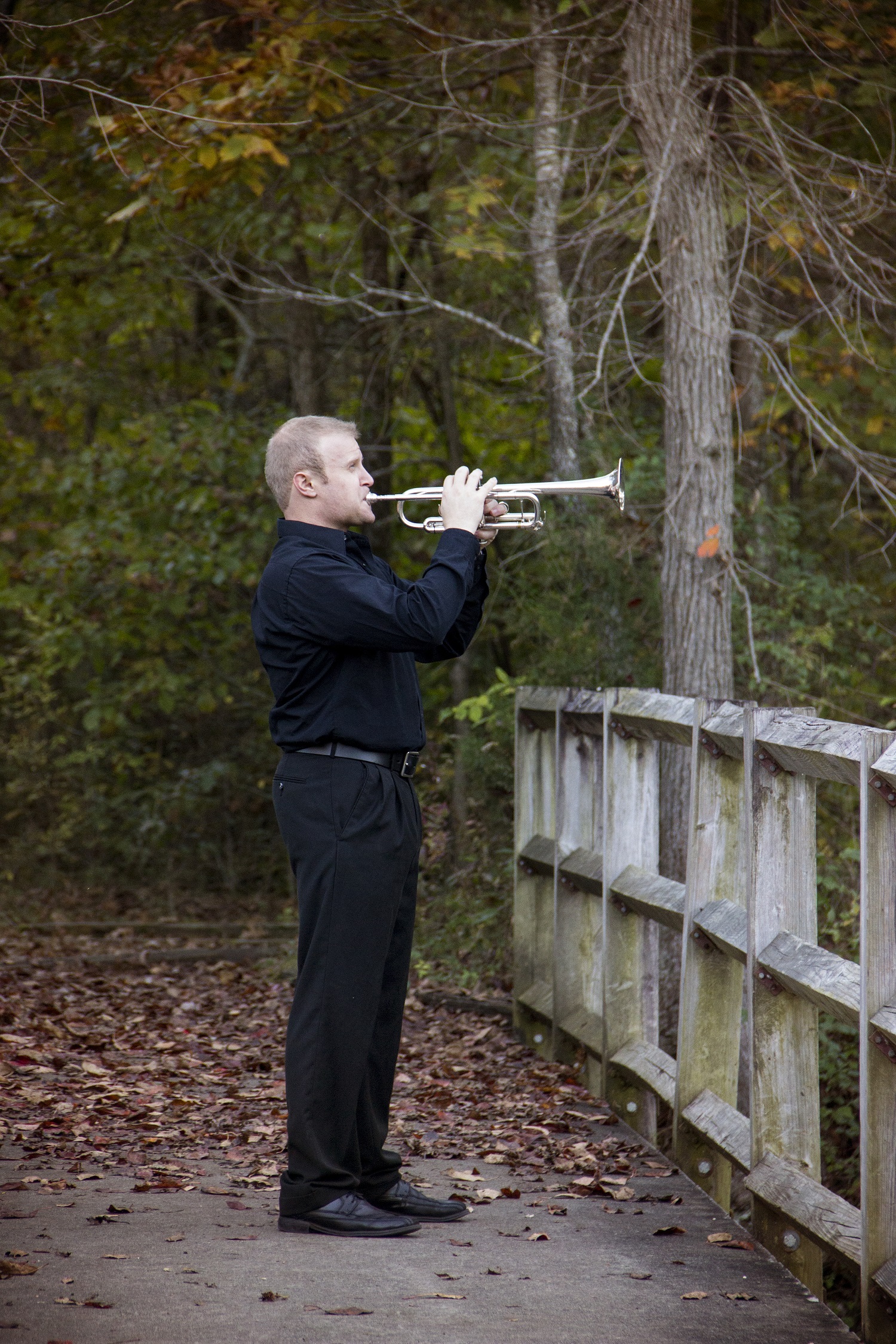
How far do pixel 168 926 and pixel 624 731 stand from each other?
6.70m

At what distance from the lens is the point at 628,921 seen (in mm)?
5227

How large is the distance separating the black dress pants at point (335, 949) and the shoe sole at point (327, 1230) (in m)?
0.03

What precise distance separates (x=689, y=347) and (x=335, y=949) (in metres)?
4.18

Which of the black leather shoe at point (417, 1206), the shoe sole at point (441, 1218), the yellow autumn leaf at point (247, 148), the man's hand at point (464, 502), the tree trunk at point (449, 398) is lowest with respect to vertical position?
the shoe sole at point (441, 1218)

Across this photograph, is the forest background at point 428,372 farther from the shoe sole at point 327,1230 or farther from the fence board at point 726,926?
the shoe sole at point 327,1230

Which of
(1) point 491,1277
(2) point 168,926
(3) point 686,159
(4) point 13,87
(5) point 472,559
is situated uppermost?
(4) point 13,87

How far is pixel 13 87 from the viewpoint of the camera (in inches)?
304

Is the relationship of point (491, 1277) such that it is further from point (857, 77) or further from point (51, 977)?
point (857, 77)

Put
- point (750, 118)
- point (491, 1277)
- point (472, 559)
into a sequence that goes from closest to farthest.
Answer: point (491, 1277), point (472, 559), point (750, 118)

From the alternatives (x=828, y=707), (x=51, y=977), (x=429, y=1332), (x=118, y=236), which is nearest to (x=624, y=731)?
(x=429, y=1332)

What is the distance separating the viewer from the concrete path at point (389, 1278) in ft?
10.00

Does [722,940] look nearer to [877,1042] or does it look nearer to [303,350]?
[877,1042]

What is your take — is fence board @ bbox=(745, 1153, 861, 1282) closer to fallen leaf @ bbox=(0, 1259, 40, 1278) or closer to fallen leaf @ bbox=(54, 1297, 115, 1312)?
fallen leaf @ bbox=(54, 1297, 115, 1312)

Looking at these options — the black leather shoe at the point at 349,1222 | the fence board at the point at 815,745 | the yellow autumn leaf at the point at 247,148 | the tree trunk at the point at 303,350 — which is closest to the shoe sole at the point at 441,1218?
the black leather shoe at the point at 349,1222
